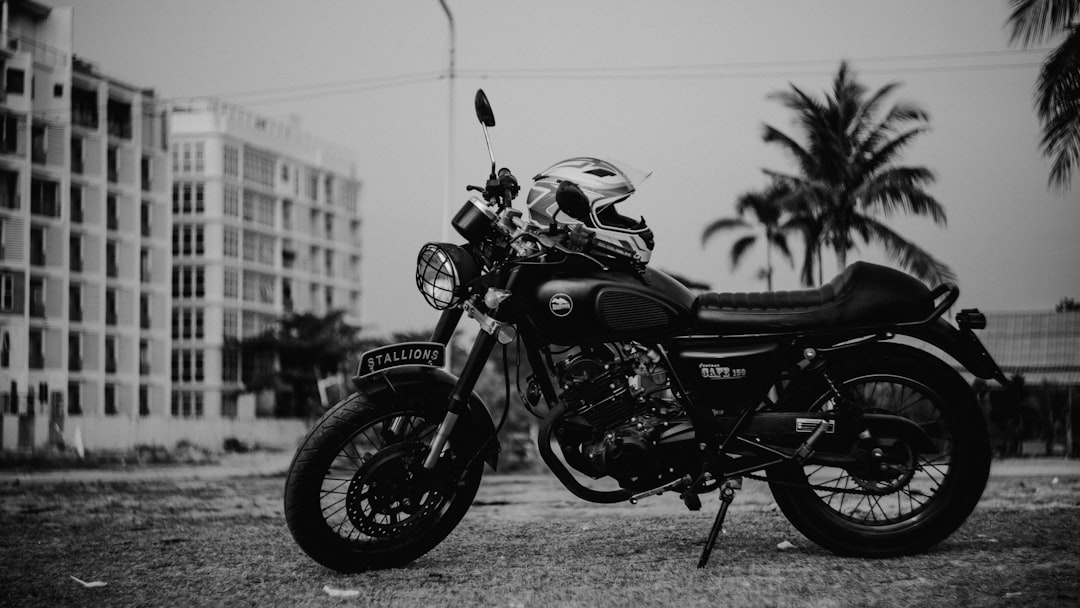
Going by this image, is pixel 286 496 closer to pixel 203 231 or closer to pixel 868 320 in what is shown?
pixel 868 320

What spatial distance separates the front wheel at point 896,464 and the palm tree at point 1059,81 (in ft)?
39.2

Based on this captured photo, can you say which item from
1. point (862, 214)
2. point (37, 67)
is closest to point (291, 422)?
point (37, 67)

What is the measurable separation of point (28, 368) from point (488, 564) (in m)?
51.2

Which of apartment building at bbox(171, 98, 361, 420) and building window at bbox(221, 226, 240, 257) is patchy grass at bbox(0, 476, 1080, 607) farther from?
building window at bbox(221, 226, 240, 257)

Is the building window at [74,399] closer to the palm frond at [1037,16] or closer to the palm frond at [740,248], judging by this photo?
the palm frond at [740,248]

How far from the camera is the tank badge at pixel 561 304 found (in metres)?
4.61

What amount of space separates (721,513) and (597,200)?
1520mm

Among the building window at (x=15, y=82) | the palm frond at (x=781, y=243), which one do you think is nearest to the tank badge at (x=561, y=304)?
the palm frond at (x=781, y=243)

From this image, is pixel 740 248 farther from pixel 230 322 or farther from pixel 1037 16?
pixel 230 322

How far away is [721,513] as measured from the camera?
14.9 ft

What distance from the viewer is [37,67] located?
4912 cm

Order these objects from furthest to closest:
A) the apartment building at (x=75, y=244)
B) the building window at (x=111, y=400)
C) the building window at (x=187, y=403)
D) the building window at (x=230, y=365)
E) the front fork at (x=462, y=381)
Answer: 1. the building window at (x=187, y=403)
2. the building window at (x=230, y=365)
3. the building window at (x=111, y=400)
4. the apartment building at (x=75, y=244)
5. the front fork at (x=462, y=381)

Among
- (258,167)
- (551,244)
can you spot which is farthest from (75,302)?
(551,244)

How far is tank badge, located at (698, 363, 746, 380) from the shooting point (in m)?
4.74
